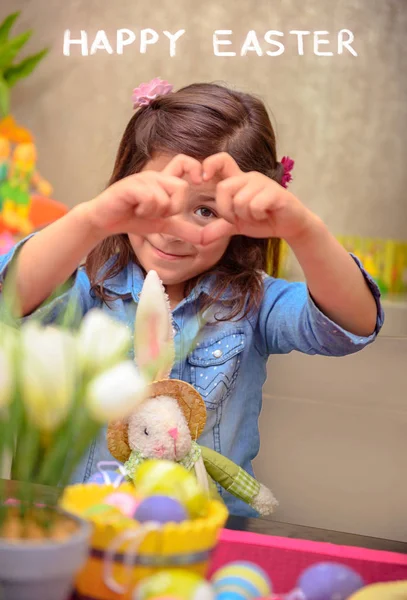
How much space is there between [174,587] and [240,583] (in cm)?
6

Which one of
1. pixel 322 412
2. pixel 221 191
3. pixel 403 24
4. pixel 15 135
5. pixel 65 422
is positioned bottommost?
pixel 322 412

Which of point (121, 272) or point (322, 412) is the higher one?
point (121, 272)

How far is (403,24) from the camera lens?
2539 millimetres

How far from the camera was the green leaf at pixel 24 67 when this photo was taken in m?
2.83

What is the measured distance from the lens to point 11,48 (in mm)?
2832

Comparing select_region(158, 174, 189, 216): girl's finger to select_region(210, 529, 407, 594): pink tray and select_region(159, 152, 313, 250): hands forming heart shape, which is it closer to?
select_region(159, 152, 313, 250): hands forming heart shape

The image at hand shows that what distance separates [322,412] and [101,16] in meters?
1.96

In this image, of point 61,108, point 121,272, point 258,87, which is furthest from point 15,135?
point 121,272

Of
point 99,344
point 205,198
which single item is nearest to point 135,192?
point 99,344

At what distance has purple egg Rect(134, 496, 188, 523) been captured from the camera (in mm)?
456

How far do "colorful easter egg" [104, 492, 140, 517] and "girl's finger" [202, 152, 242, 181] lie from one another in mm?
348

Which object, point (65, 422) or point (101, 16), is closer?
point (65, 422)

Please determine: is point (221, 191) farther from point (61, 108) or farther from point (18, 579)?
point (61, 108)

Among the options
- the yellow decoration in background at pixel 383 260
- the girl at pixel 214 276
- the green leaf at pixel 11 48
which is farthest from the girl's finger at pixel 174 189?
the green leaf at pixel 11 48
